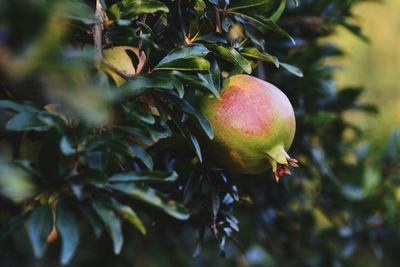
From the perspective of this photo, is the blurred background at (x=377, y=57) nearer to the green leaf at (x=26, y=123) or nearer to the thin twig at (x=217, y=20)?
the thin twig at (x=217, y=20)

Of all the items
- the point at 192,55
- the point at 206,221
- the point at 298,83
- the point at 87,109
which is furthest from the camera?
the point at 298,83

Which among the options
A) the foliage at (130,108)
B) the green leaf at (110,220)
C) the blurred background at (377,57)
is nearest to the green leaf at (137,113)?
the foliage at (130,108)

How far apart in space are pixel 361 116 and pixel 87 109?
8.51ft

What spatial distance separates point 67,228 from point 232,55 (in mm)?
301

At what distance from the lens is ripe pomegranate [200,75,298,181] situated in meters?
0.70

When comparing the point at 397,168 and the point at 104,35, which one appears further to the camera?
the point at 397,168

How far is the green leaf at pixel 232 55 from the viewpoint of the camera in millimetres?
729

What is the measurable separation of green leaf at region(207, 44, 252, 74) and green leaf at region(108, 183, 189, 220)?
0.68 ft

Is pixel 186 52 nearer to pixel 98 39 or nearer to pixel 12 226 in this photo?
pixel 98 39

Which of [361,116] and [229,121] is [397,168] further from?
[361,116]

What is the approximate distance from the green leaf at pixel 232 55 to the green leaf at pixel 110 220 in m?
0.26

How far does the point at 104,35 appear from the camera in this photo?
713 mm

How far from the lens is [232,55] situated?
2.39ft

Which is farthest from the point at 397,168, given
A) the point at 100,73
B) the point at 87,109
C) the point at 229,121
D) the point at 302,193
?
the point at 87,109
